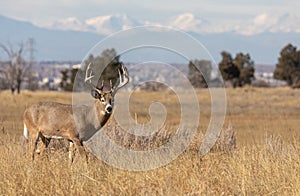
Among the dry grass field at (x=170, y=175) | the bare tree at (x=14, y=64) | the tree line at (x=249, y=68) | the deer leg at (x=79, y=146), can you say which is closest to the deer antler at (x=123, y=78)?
the deer leg at (x=79, y=146)

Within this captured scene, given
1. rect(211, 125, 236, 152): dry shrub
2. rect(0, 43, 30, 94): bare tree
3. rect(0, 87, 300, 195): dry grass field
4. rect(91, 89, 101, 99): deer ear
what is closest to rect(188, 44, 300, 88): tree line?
rect(0, 43, 30, 94): bare tree

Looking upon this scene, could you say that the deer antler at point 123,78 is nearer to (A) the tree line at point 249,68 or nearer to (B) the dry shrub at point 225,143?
(B) the dry shrub at point 225,143

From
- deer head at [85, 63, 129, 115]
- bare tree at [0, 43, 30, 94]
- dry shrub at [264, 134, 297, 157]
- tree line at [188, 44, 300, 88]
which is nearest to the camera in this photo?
dry shrub at [264, 134, 297, 157]

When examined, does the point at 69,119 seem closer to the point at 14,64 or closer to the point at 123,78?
the point at 123,78

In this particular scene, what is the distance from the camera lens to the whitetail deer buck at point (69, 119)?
521 inches

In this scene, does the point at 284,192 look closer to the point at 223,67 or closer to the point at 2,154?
the point at 2,154

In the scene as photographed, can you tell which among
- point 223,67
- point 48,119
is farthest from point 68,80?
point 48,119

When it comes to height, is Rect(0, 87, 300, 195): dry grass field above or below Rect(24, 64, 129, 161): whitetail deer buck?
below

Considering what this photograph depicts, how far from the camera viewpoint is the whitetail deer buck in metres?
13.2

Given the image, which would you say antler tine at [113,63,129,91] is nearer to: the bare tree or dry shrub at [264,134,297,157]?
dry shrub at [264,134,297,157]

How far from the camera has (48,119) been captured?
44.7 ft

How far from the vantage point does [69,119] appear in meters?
13.5

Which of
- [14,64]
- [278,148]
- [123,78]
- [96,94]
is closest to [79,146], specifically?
[96,94]

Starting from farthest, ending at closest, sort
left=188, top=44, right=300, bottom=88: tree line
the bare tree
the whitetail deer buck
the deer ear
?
left=188, top=44, right=300, bottom=88: tree line → the bare tree → the whitetail deer buck → the deer ear
